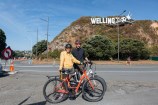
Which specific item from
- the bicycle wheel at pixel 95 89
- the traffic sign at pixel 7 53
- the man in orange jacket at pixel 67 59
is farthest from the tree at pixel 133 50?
the bicycle wheel at pixel 95 89

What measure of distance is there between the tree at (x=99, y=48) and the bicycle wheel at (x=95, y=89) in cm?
4869

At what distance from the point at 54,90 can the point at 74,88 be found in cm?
59

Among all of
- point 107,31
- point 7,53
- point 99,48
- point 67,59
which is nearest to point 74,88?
point 67,59

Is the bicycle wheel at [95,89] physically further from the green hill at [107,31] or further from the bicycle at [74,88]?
the green hill at [107,31]

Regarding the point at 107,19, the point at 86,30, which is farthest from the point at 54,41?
the point at 107,19

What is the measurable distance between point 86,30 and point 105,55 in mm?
31328

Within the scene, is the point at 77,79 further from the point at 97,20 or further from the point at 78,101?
the point at 97,20

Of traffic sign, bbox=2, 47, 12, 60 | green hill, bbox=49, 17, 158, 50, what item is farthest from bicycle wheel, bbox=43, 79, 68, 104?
green hill, bbox=49, 17, 158, 50

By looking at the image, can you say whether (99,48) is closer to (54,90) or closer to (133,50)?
(133,50)

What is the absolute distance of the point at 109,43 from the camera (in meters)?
61.6

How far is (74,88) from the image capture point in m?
9.31

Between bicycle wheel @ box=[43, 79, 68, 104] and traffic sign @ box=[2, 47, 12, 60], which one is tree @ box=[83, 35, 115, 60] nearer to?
traffic sign @ box=[2, 47, 12, 60]

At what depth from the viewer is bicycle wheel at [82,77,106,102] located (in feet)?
30.3

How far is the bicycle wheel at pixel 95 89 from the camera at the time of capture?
→ 923cm
